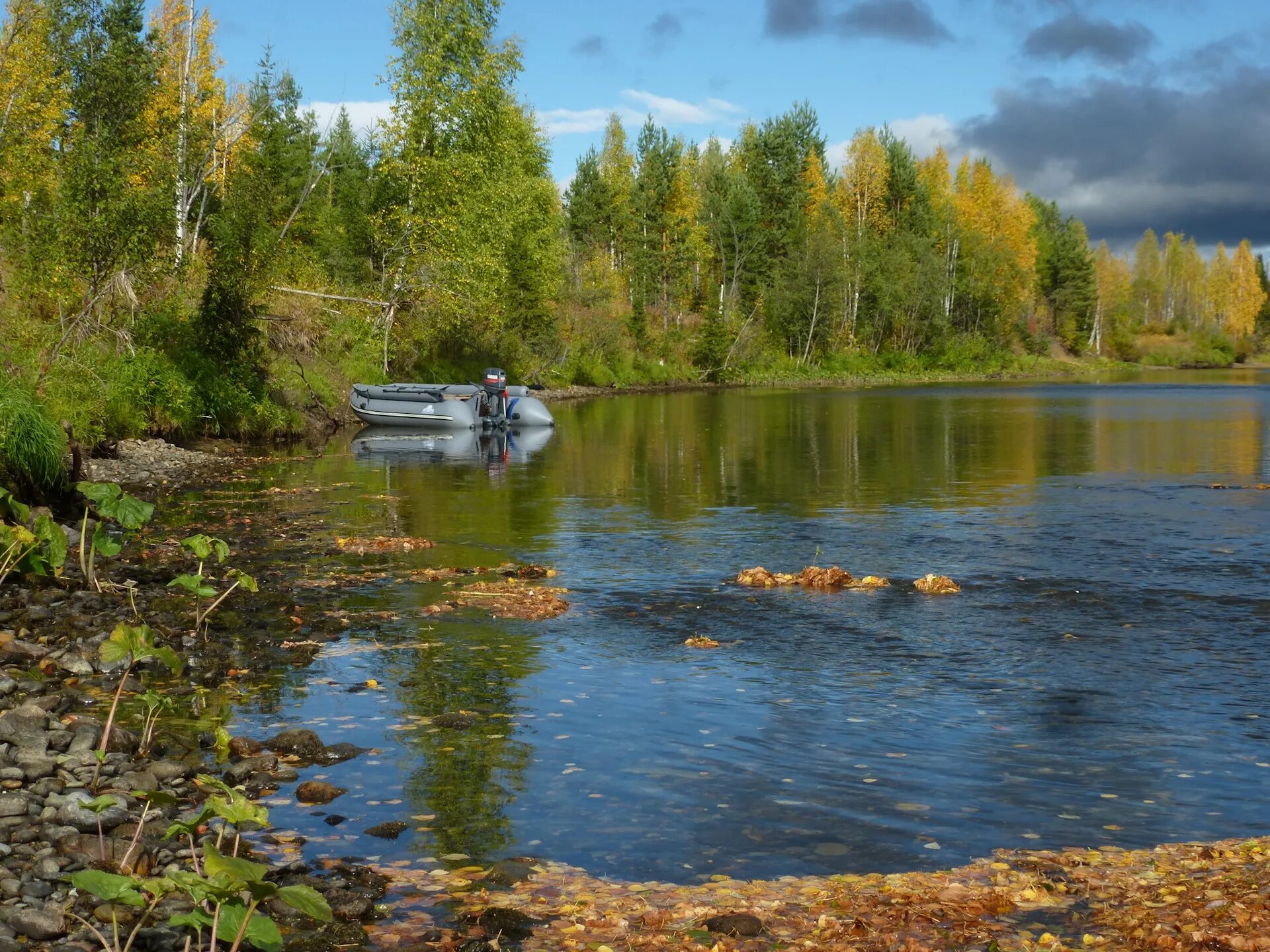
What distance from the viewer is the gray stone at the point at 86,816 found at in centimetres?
704

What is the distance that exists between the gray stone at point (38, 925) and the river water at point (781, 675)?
1.63 m

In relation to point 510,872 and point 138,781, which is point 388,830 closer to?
point 510,872

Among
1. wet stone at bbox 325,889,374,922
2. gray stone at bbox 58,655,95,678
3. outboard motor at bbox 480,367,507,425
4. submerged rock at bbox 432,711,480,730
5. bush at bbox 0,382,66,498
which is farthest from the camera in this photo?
outboard motor at bbox 480,367,507,425

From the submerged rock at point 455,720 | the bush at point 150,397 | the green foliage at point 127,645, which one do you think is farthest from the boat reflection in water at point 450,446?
the green foliage at point 127,645

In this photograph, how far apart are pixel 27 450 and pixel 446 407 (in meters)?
24.1

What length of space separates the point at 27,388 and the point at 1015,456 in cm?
2263

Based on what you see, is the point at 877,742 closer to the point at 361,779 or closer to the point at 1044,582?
the point at 361,779

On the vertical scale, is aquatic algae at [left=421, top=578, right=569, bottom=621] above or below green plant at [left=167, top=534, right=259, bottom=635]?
below

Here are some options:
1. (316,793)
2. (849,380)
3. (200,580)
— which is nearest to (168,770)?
(316,793)

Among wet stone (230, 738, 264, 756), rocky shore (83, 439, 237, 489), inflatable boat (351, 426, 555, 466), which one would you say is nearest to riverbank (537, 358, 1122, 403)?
inflatable boat (351, 426, 555, 466)

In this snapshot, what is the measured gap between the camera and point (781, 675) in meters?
11.2

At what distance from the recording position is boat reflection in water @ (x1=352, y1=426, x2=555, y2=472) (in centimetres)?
3247

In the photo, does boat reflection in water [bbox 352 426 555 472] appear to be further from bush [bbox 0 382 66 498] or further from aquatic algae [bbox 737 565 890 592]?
aquatic algae [bbox 737 565 890 592]

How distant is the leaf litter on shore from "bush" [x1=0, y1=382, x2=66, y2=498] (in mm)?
12848
